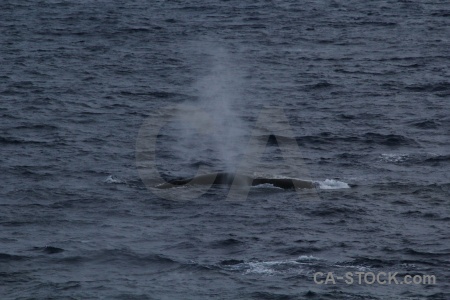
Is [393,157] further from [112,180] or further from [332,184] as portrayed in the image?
[112,180]

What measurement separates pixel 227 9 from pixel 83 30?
22.7 m

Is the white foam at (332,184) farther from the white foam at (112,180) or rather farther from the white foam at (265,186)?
the white foam at (112,180)

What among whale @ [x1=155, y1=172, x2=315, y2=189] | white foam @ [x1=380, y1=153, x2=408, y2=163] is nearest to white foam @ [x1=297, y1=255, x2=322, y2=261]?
whale @ [x1=155, y1=172, x2=315, y2=189]

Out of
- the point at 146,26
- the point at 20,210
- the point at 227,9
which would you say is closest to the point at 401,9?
the point at 227,9

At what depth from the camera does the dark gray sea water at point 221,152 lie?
159ft

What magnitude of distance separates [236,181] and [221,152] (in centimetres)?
980

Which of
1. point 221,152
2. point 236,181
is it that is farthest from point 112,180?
point 221,152

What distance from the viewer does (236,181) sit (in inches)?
2414

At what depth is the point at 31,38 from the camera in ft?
373

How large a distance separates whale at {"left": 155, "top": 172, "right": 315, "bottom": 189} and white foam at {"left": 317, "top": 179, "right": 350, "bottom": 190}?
59 centimetres

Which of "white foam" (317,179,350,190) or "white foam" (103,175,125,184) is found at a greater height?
"white foam" (103,175,125,184)

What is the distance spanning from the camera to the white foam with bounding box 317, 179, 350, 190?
60.9 meters

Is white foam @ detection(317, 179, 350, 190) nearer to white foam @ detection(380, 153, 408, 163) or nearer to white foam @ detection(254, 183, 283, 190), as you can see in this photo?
white foam @ detection(254, 183, 283, 190)

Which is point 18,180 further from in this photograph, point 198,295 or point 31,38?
point 31,38
